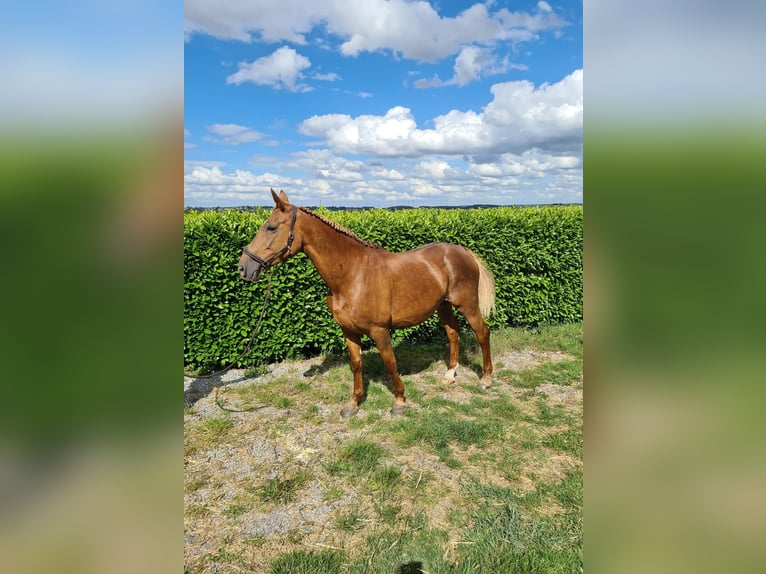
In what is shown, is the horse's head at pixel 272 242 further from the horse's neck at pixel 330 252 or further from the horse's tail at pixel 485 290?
the horse's tail at pixel 485 290

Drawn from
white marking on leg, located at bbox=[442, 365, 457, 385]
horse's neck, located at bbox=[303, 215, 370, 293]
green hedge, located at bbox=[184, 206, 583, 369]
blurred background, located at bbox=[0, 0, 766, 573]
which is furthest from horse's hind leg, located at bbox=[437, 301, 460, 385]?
blurred background, located at bbox=[0, 0, 766, 573]

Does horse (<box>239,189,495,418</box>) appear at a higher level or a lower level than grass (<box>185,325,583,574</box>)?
higher

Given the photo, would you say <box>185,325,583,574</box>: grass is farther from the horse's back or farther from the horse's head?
the horse's head

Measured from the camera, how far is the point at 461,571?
2.49m

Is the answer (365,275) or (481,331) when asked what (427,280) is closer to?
(365,275)

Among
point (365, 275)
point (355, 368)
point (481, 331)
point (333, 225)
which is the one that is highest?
point (333, 225)

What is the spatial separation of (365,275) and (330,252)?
1.49ft

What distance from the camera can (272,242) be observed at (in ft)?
12.5

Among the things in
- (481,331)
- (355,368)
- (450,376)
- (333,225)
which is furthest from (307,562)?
(481,331)

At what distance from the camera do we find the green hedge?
5.70 meters

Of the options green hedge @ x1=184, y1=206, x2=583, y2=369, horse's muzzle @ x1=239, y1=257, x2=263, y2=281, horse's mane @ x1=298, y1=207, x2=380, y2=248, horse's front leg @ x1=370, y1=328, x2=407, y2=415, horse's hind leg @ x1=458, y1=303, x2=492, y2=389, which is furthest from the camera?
green hedge @ x1=184, y1=206, x2=583, y2=369
